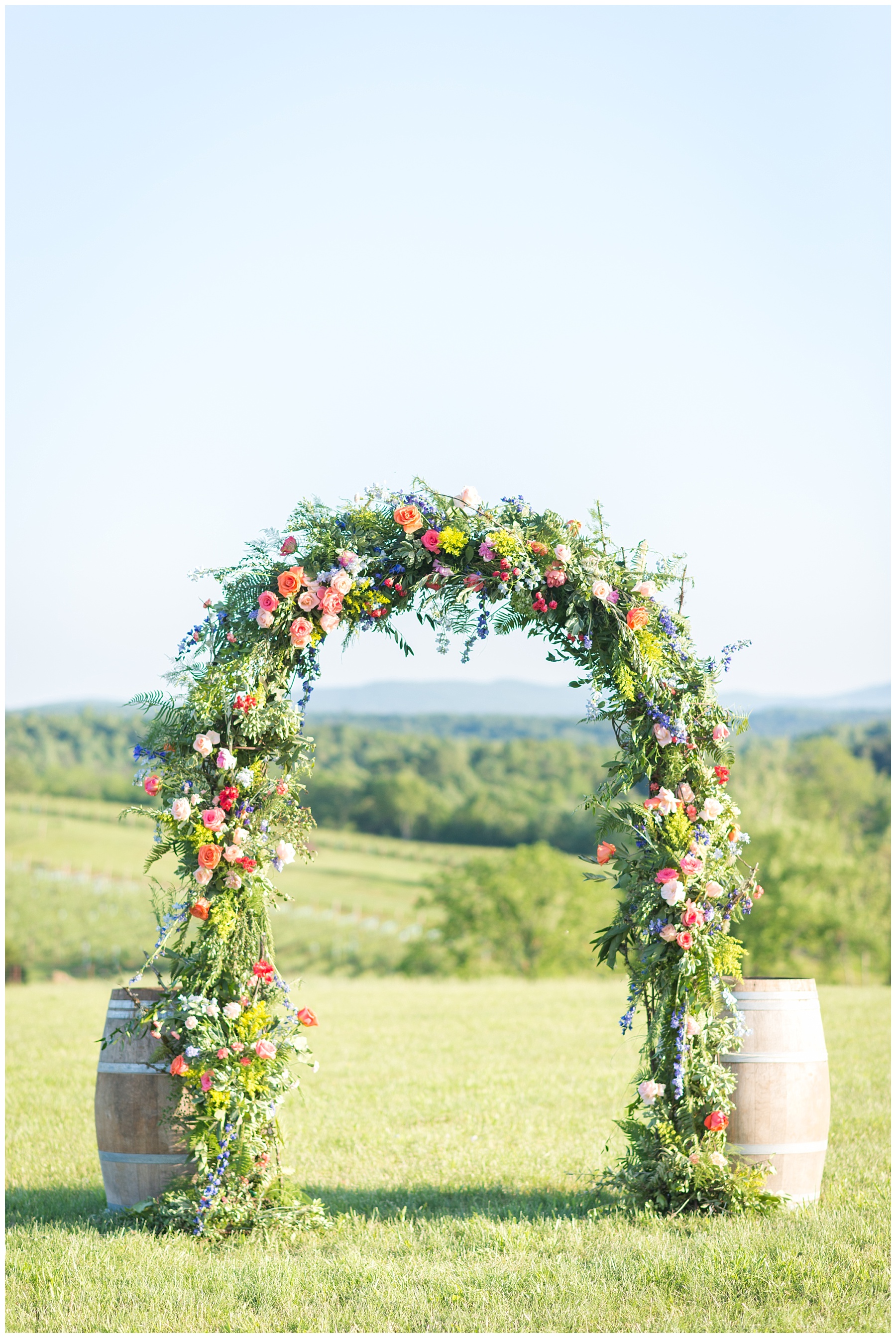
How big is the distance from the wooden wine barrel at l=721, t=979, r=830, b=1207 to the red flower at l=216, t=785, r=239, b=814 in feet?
10.6

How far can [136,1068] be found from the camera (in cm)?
632

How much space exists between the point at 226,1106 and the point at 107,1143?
81 cm

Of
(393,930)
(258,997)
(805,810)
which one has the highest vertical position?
(258,997)

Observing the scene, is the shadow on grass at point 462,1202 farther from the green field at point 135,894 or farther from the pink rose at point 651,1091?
the green field at point 135,894

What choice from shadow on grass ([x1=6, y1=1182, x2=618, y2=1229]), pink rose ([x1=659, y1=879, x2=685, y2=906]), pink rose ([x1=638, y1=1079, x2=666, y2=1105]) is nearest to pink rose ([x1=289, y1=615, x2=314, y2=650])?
Answer: pink rose ([x1=659, y1=879, x2=685, y2=906])

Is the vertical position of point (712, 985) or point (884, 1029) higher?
point (712, 985)

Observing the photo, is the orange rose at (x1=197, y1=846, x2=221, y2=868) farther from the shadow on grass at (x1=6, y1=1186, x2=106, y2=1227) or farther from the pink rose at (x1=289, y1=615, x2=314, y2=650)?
the shadow on grass at (x1=6, y1=1186, x2=106, y2=1227)

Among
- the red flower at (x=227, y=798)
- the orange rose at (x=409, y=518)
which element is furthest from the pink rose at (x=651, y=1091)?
the orange rose at (x=409, y=518)

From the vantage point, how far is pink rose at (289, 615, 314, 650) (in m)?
6.45

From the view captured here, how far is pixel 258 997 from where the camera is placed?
647 cm

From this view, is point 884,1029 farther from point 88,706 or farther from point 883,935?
point 88,706

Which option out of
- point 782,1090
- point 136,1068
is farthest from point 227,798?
point 782,1090

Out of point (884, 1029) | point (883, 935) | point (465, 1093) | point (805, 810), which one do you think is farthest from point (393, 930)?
point (465, 1093)

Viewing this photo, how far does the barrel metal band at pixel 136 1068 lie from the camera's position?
630 centimetres
